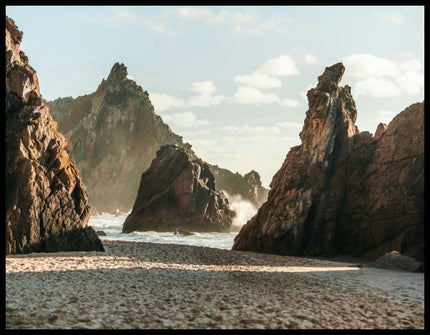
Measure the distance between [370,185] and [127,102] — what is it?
5173 inches

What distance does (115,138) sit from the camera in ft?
484

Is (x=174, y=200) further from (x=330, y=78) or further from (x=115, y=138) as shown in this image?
(x=115, y=138)

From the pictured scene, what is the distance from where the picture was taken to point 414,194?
77.1ft

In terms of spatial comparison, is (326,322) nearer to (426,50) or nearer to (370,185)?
A: (426,50)

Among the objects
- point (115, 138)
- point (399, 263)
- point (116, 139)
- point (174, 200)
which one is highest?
point (115, 138)

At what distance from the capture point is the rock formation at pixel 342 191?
2397 centimetres

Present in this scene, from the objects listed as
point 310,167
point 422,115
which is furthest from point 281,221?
point 422,115

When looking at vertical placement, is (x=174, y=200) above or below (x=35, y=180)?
above

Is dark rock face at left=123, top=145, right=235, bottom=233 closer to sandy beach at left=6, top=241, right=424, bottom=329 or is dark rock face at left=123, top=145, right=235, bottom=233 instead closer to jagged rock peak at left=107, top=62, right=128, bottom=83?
sandy beach at left=6, top=241, right=424, bottom=329

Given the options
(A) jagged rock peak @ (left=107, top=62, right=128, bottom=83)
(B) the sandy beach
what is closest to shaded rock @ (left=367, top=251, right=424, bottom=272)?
(B) the sandy beach

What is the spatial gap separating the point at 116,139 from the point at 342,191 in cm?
13022

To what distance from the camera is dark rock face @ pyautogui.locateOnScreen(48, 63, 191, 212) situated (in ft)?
476

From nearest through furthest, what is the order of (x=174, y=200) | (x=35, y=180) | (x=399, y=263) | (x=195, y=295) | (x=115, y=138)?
(x=195, y=295) < (x=35, y=180) < (x=399, y=263) < (x=174, y=200) < (x=115, y=138)

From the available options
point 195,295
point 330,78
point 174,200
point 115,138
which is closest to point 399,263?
point 195,295
